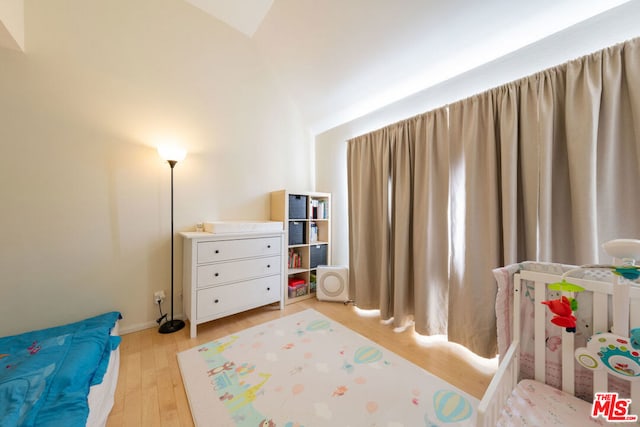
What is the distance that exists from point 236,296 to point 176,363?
2.15ft

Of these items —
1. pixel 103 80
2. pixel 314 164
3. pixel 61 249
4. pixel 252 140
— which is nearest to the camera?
pixel 61 249

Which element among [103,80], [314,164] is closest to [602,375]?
[314,164]

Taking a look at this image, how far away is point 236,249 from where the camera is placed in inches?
83.6

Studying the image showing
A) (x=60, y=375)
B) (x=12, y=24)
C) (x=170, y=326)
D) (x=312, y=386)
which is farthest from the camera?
(x=170, y=326)

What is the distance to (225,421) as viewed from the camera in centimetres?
115

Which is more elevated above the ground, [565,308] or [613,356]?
[565,308]

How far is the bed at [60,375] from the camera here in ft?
3.23

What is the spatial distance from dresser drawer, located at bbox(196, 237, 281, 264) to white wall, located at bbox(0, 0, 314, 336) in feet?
1.69

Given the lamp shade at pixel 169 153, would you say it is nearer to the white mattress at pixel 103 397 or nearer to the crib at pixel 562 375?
the white mattress at pixel 103 397

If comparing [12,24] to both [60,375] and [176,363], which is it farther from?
[176,363]

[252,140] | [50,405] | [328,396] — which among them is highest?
[252,140]

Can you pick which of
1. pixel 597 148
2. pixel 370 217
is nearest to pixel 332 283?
pixel 370 217

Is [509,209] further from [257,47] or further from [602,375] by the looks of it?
[257,47]

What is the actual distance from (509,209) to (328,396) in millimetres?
1709
